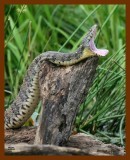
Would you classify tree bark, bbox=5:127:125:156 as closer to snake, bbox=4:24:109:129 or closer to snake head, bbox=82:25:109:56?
snake, bbox=4:24:109:129

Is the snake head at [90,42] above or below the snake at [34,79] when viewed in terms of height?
above

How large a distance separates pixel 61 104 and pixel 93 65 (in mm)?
352

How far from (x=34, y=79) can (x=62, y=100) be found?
1.43 ft

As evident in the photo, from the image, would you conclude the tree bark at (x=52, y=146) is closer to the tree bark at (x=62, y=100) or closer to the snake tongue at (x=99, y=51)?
the tree bark at (x=62, y=100)

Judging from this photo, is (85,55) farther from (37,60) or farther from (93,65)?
(37,60)

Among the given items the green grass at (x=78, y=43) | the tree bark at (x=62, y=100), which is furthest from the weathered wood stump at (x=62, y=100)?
the green grass at (x=78, y=43)

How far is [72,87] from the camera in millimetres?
4273

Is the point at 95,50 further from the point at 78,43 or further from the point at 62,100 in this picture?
the point at 78,43

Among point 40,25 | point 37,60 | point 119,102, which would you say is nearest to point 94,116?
point 119,102

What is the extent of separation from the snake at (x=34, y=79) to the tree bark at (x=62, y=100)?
7 centimetres

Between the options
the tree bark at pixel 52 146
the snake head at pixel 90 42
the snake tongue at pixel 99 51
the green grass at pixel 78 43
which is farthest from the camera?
the green grass at pixel 78 43

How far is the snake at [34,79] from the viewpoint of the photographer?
14.1ft

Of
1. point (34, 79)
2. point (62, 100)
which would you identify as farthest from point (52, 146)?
point (34, 79)

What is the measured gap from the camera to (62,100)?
4293mm
